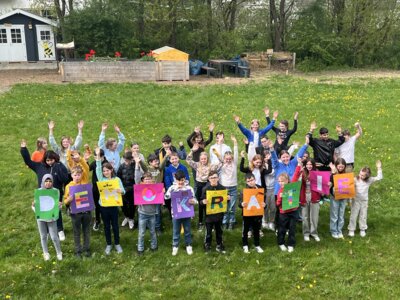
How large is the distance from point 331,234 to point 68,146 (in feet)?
19.1

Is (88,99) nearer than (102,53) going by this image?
Yes

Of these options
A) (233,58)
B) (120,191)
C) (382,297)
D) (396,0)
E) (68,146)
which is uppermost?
(396,0)

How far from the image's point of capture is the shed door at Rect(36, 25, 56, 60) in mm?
30606

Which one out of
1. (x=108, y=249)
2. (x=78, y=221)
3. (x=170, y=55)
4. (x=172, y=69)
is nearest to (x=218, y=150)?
(x=108, y=249)

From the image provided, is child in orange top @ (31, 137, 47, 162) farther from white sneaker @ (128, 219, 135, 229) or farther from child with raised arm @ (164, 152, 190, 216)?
child with raised arm @ (164, 152, 190, 216)

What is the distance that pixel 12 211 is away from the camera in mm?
9781

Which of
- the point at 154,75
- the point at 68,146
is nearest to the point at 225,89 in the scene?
the point at 154,75

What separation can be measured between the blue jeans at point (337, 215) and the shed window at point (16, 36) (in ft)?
92.4

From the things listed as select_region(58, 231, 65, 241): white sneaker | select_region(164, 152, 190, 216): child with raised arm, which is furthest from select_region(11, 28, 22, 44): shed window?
select_region(164, 152, 190, 216): child with raised arm

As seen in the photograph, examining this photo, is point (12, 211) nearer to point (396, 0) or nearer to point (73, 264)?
point (73, 264)

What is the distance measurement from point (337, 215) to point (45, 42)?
91.0ft

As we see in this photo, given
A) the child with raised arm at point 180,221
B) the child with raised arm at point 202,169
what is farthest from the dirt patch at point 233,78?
the child with raised arm at point 180,221

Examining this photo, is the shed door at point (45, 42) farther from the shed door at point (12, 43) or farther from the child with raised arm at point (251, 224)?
the child with raised arm at point (251, 224)

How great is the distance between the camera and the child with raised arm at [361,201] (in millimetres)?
8453
